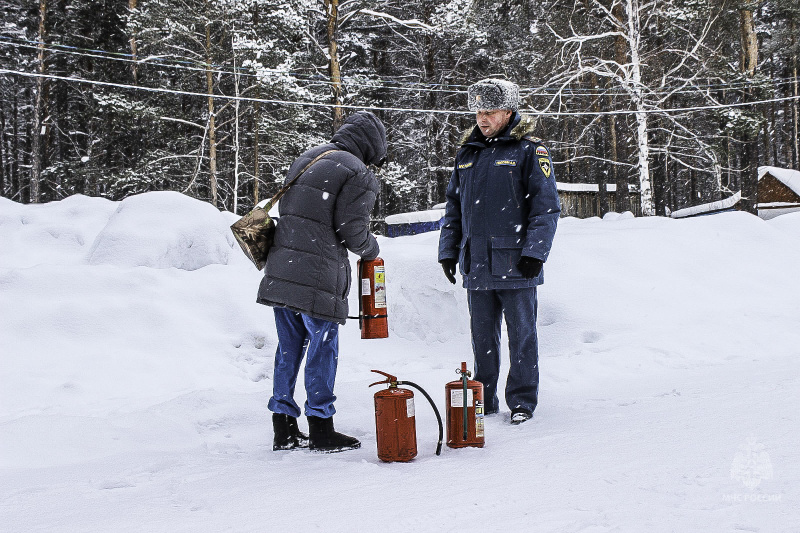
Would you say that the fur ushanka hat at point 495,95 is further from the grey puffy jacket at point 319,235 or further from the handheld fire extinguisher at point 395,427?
the handheld fire extinguisher at point 395,427

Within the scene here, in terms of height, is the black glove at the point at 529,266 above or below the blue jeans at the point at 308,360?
above

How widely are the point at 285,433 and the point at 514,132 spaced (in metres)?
2.37

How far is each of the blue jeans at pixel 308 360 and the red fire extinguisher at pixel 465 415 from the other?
666mm

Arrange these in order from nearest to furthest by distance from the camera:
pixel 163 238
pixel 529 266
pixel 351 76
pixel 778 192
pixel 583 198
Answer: pixel 529 266 → pixel 163 238 → pixel 351 76 → pixel 583 198 → pixel 778 192

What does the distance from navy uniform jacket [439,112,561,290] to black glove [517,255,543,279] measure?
0.04m

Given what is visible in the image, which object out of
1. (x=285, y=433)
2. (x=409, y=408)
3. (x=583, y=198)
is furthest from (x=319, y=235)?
(x=583, y=198)

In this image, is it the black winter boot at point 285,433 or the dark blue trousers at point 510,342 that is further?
the dark blue trousers at point 510,342

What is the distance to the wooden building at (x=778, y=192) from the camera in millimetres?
23641

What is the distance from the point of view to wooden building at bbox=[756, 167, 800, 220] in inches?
931

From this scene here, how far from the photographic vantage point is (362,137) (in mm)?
3684

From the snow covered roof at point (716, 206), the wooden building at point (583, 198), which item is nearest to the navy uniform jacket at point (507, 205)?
the snow covered roof at point (716, 206)

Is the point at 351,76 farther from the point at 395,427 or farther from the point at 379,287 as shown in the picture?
the point at 395,427

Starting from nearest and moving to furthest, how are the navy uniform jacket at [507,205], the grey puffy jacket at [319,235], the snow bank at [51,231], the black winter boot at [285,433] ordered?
the grey puffy jacket at [319,235] < the black winter boot at [285,433] < the navy uniform jacket at [507,205] < the snow bank at [51,231]

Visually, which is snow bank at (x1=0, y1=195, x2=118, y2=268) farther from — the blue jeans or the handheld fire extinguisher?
the handheld fire extinguisher
